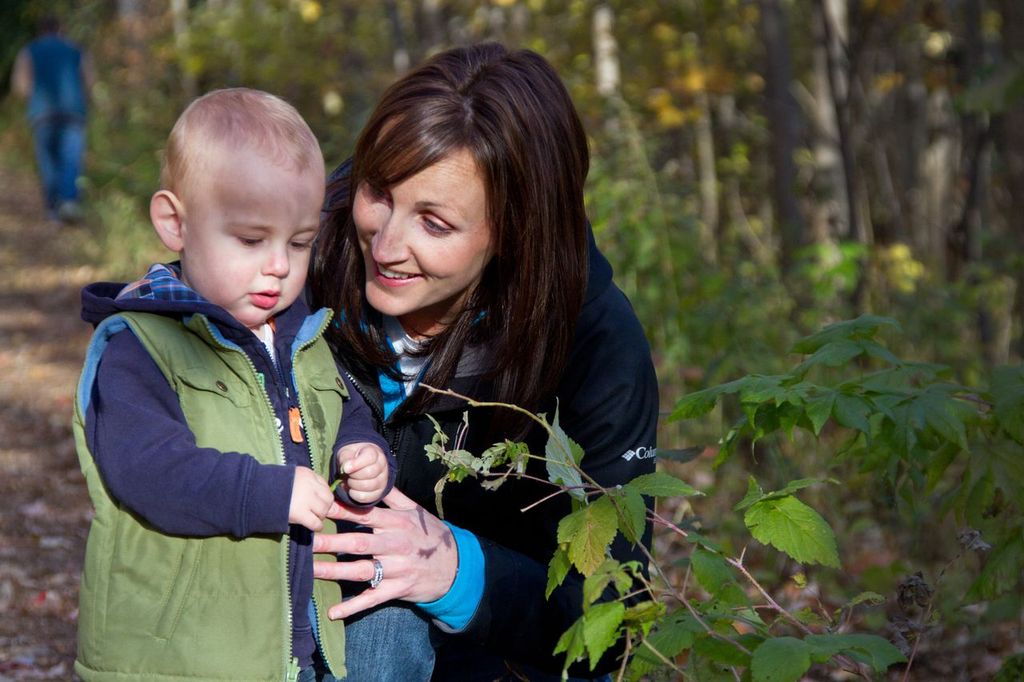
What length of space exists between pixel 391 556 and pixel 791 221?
6211 millimetres

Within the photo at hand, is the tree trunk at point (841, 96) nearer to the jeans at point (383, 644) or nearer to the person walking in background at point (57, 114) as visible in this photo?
the jeans at point (383, 644)

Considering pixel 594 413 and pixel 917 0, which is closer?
pixel 594 413

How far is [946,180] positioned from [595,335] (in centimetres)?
1012

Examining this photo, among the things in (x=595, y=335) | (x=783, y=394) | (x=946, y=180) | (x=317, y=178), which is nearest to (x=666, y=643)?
(x=783, y=394)

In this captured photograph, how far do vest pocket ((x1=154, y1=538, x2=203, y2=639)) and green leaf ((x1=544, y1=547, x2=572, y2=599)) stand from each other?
62 centimetres

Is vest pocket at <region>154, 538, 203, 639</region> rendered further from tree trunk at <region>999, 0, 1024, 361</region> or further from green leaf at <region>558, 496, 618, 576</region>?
tree trunk at <region>999, 0, 1024, 361</region>

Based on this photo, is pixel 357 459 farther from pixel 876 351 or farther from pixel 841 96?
pixel 841 96

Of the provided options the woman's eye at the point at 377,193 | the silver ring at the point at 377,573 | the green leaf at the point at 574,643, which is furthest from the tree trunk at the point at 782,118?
the green leaf at the point at 574,643

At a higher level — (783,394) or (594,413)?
(783,394)

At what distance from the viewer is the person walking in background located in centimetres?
1310

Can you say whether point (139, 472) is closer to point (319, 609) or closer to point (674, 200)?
point (319, 609)

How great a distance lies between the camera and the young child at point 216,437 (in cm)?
202

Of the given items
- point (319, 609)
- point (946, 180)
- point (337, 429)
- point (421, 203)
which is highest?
point (421, 203)

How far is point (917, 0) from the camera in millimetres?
10633
